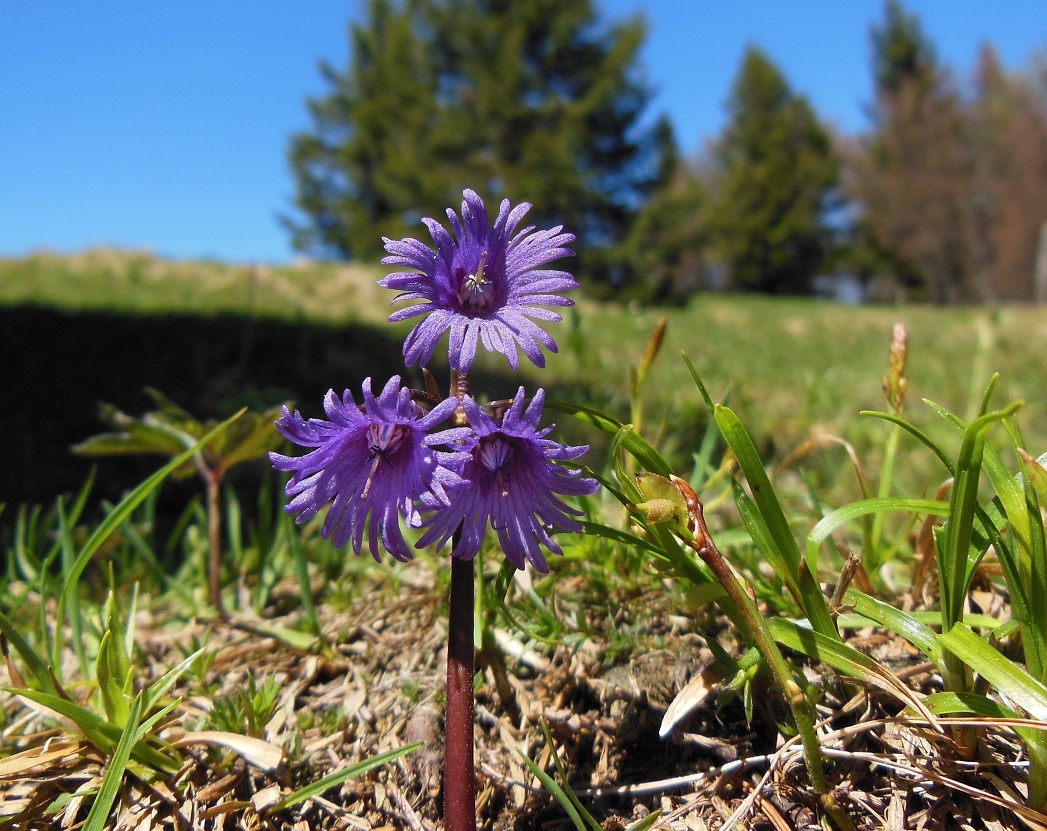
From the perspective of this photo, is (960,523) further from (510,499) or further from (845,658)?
(510,499)

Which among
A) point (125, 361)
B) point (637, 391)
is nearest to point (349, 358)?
point (125, 361)

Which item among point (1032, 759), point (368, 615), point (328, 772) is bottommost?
point (328, 772)

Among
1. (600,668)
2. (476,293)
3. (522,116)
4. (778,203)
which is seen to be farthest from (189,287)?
(778,203)

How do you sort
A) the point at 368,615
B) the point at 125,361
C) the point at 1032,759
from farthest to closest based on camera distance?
the point at 125,361, the point at 368,615, the point at 1032,759

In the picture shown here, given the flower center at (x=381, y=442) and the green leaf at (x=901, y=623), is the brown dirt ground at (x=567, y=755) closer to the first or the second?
the green leaf at (x=901, y=623)

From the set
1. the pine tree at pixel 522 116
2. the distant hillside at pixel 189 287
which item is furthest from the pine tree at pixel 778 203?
the distant hillside at pixel 189 287

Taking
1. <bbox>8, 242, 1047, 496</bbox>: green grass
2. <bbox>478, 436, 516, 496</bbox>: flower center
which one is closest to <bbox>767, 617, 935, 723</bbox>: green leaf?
<bbox>478, 436, 516, 496</bbox>: flower center

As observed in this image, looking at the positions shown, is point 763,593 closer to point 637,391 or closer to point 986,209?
point 637,391
